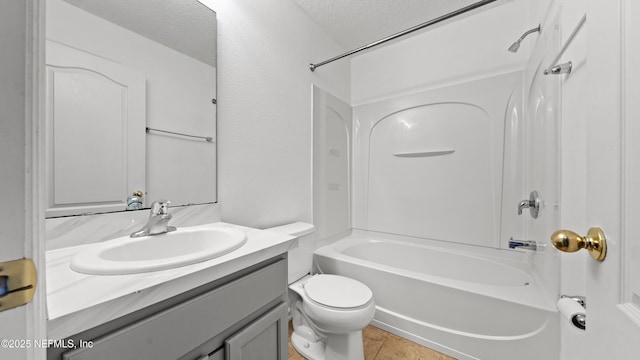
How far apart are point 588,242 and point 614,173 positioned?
5.4 inches

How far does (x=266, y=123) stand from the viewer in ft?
4.84

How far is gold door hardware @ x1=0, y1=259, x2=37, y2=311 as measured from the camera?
23 centimetres

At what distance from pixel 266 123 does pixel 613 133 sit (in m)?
1.42

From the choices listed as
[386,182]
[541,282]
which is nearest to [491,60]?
[386,182]

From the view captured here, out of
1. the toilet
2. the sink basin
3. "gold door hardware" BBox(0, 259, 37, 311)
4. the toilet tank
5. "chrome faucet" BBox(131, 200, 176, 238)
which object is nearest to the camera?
"gold door hardware" BBox(0, 259, 37, 311)

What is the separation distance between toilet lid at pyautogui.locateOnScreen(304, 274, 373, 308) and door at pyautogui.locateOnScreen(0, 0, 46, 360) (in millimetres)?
→ 1056

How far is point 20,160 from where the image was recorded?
25cm

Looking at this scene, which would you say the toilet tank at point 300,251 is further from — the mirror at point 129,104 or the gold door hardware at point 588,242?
the gold door hardware at point 588,242

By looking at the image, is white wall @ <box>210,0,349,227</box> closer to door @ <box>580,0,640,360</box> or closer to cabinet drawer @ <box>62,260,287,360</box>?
cabinet drawer @ <box>62,260,287,360</box>

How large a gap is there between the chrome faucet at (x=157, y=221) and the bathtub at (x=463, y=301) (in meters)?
1.15

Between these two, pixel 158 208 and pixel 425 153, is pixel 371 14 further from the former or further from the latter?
pixel 158 208

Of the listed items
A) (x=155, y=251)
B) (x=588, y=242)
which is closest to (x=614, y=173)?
(x=588, y=242)

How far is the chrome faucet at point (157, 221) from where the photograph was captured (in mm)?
846

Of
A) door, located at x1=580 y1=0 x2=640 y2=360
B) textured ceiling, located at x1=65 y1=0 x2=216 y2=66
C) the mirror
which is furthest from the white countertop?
textured ceiling, located at x1=65 y1=0 x2=216 y2=66
